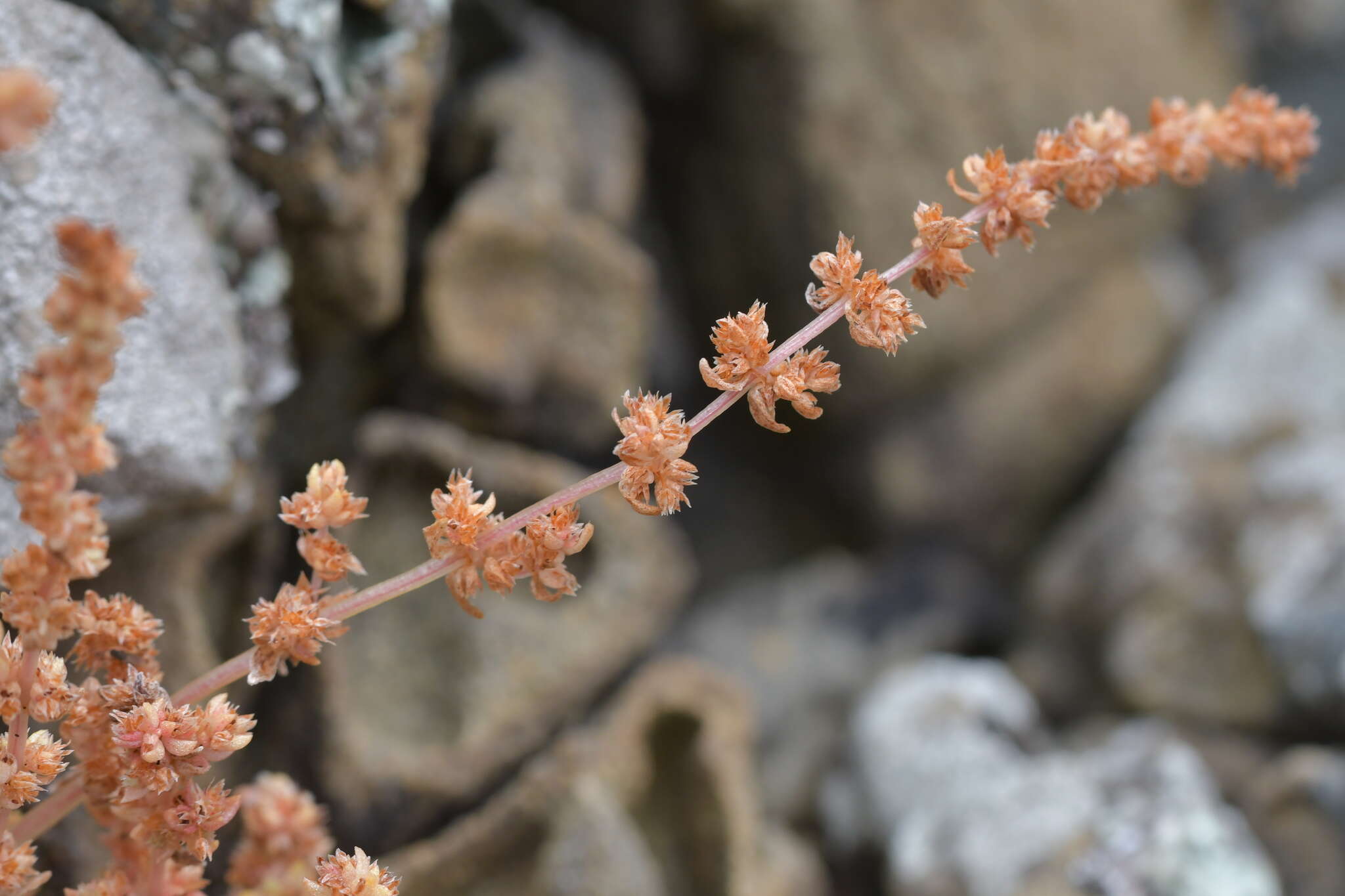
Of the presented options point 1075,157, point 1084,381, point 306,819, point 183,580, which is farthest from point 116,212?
point 1084,381

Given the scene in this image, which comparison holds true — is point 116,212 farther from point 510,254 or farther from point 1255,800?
point 1255,800

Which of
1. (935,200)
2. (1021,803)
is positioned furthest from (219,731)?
(935,200)

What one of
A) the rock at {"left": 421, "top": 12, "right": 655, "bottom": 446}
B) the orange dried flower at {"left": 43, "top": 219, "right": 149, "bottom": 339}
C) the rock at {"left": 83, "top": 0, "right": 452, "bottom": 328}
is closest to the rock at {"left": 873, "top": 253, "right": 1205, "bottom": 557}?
the rock at {"left": 421, "top": 12, "right": 655, "bottom": 446}

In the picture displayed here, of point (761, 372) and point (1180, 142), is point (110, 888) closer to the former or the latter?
point (761, 372)

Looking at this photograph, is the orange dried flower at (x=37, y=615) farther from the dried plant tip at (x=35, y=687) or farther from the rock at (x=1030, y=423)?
the rock at (x=1030, y=423)

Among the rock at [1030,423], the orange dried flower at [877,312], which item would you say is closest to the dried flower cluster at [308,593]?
the orange dried flower at [877,312]
